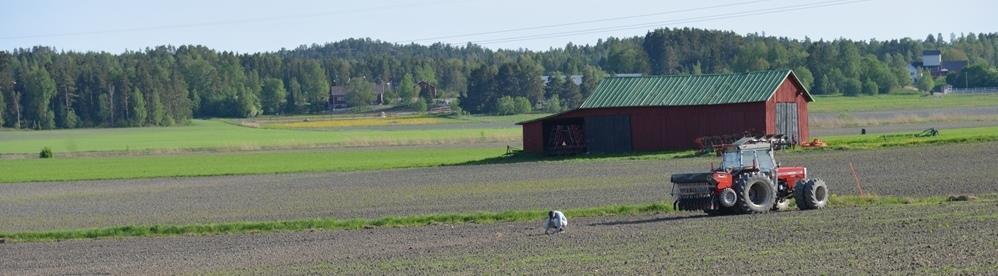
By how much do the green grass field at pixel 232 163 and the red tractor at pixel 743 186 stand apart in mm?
35630

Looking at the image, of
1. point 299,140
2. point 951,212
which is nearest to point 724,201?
point 951,212

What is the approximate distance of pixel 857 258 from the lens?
70.3ft

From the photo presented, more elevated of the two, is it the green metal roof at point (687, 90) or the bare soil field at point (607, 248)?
the green metal roof at point (687, 90)

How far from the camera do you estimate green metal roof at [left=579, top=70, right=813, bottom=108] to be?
65312 mm

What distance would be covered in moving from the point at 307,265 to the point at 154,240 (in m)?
9.14

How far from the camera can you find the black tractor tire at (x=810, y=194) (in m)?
31.5

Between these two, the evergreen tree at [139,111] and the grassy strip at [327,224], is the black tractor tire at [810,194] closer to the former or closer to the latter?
the grassy strip at [327,224]

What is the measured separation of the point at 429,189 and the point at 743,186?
18.9 m

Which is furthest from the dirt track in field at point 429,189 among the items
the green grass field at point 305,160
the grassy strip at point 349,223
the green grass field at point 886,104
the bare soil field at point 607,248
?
the green grass field at point 886,104

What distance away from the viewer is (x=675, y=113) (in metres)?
66.3

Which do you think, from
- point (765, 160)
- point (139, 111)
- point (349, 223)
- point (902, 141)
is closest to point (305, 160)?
point (902, 141)

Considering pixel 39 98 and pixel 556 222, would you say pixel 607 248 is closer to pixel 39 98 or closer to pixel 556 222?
pixel 556 222

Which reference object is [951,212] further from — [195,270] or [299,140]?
[299,140]

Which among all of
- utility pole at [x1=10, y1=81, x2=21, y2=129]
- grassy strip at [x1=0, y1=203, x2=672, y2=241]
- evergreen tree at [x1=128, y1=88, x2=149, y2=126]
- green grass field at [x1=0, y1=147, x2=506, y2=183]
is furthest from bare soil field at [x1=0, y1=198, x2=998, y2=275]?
utility pole at [x1=10, y1=81, x2=21, y2=129]
